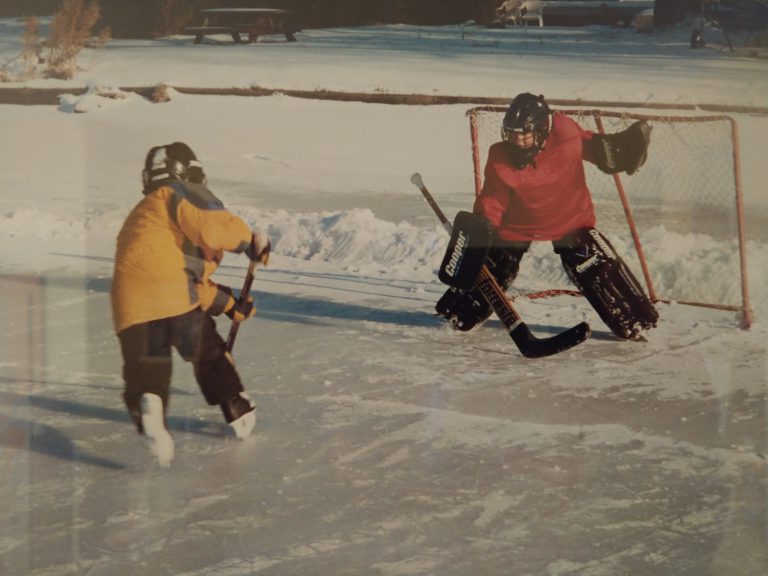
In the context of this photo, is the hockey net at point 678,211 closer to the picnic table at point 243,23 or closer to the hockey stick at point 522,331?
the hockey stick at point 522,331

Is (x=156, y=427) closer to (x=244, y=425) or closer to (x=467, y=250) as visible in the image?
(x=244, y=425)

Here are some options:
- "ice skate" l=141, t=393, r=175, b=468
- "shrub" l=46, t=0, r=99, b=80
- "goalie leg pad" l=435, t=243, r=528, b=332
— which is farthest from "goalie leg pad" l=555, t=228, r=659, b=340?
"shrub" l=46, t=0, r=99, b=80

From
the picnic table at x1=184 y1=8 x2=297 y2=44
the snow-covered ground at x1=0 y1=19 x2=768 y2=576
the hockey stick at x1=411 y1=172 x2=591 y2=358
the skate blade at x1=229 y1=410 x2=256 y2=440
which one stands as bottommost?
the snow-covered ground at x1=0 y1=19 x2=768 y2=576

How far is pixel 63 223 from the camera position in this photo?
396 inches

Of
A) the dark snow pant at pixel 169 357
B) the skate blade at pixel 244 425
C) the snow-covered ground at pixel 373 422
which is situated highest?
the dark snow pant at pixel 169 357

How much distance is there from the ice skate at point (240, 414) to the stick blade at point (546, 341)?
66.5 inches

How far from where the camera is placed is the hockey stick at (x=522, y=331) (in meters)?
6.31

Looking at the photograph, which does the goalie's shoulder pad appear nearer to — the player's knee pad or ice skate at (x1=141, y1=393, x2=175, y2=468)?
the player's knee pad

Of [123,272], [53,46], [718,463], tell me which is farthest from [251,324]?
[53,46]

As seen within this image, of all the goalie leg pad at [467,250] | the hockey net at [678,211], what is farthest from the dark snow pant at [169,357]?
the hockey net at [678,211]

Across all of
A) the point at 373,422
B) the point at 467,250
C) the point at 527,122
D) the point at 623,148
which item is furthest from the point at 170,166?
the point at 623,148

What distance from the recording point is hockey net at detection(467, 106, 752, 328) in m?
7.53

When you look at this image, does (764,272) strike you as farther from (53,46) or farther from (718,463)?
Answer: (53,46)

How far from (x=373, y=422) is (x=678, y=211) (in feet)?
18.9
